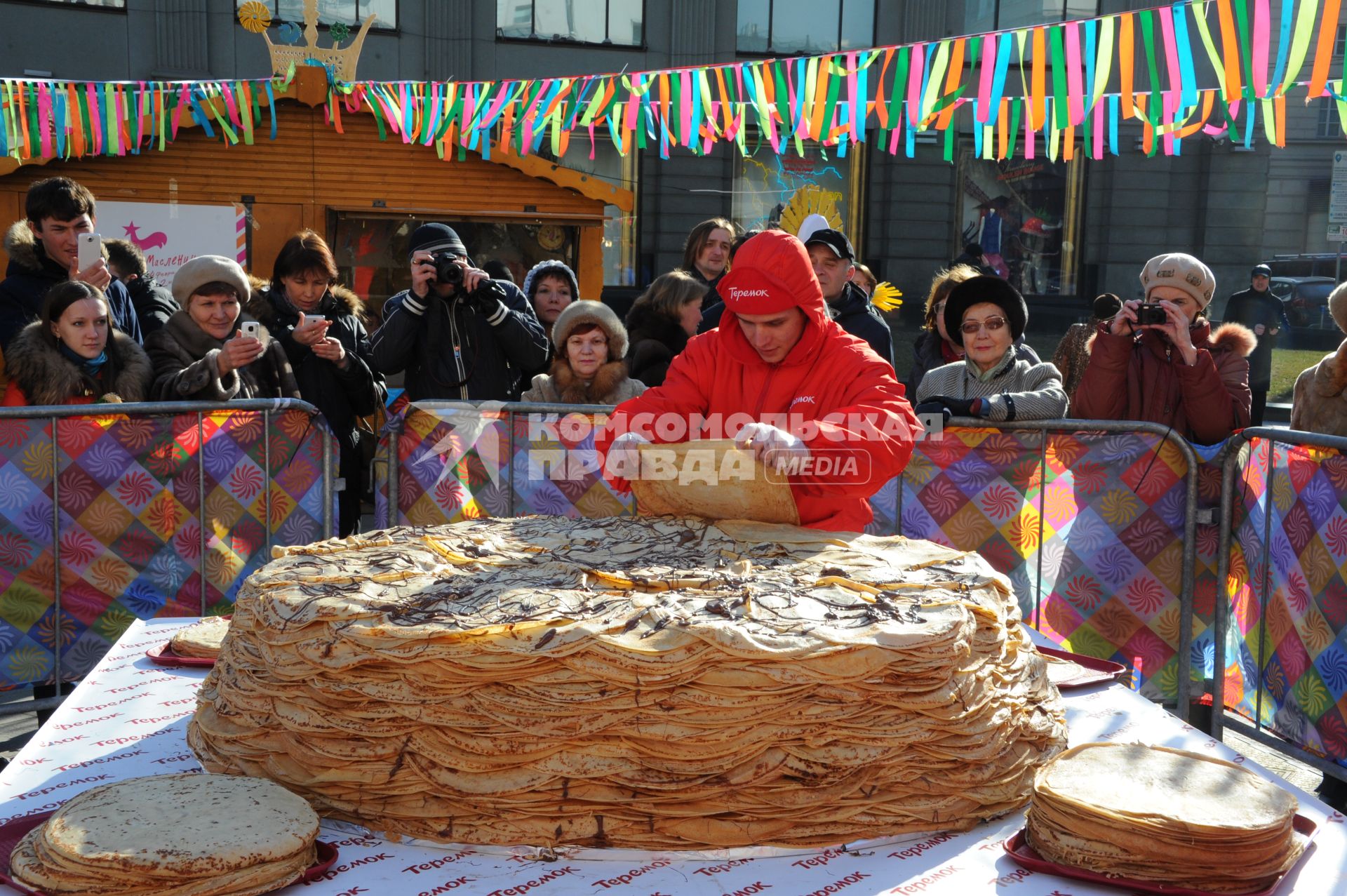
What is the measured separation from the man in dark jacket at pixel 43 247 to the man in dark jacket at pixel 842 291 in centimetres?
310

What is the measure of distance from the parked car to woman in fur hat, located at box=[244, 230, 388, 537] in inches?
733

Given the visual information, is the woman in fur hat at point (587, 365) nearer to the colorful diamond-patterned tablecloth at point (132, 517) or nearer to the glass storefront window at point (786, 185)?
the colorful diamond-patterned tablecloth at point (132, 517)

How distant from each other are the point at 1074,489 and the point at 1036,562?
0.32 meters

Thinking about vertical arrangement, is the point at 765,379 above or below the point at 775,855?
above

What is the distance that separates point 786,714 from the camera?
7.72 ft

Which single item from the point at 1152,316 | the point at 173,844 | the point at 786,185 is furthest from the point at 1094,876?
the point at 786,185

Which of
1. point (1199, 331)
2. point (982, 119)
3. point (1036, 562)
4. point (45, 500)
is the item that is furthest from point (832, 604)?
point (982, 119)

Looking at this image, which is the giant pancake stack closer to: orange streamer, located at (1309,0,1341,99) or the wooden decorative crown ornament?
orange streamer, located at (1309,0,1341,99)

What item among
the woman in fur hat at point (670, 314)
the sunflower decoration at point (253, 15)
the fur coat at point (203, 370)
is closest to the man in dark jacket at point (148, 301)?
the fur coat at point (203, 370)

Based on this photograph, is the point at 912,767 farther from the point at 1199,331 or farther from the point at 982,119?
the point at 982,119

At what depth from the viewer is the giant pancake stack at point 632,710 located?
2.33 metres

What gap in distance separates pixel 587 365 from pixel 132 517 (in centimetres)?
199

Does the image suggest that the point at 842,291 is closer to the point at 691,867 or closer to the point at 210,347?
the point at 210,347

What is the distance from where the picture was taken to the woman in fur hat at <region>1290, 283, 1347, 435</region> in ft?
15.7
